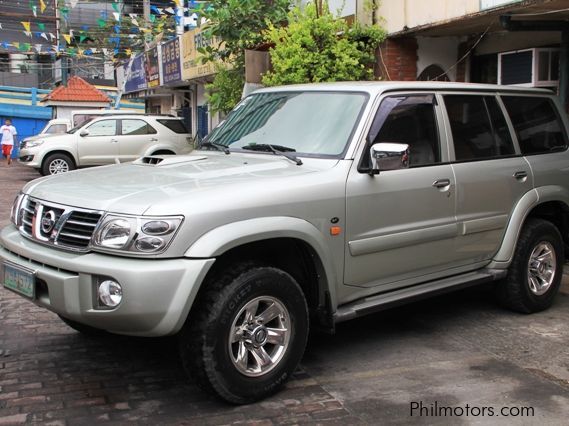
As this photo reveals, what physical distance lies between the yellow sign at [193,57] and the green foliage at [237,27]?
180 inches

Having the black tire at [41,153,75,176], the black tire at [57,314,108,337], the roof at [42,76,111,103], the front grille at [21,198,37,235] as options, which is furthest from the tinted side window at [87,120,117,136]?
the front grille at [21,198,37,235]

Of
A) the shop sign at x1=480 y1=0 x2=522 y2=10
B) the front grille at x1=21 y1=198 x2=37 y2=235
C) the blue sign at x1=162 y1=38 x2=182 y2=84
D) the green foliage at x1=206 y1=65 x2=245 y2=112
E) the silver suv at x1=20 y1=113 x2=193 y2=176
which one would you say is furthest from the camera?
the blue sign at x1=162 y1=38 x2=182 y2=84

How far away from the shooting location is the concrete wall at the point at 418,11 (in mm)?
8133

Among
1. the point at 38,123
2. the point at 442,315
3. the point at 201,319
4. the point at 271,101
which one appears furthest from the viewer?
the point at 38,123

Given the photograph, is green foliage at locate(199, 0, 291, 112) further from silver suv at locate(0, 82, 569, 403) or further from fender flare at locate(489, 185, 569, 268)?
fender flare at locate(489, 185, 569, 268)

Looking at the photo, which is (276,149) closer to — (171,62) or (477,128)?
(477,128)

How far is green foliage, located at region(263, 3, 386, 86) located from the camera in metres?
9.02

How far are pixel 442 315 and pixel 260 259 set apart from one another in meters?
2.35

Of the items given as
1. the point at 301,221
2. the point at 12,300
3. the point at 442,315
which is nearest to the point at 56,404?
the point at 301,221

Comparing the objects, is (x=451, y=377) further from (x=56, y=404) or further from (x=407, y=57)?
(x=407, y=57)

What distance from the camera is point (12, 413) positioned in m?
3.56

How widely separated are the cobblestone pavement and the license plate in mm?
637

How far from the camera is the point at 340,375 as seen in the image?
4.19 metres

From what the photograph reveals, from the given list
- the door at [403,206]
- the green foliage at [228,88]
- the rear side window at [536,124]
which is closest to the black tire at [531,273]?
the rear side window at [536,124]
